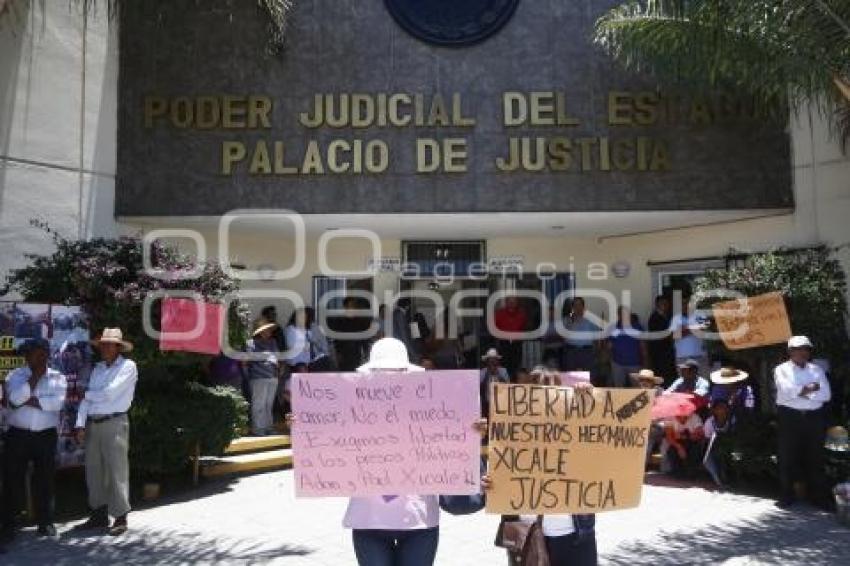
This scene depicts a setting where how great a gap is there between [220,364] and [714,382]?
623 cm

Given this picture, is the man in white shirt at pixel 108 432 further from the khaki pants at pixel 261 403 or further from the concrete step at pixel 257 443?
the khaki pants at pixel 261 403

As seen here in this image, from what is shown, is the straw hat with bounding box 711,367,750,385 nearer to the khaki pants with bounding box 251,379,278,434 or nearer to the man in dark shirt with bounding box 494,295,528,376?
the man in dark shirt with bounding box 494,295,528,376

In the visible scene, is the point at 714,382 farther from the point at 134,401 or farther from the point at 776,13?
the point at 134,401

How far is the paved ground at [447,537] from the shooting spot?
6180mm

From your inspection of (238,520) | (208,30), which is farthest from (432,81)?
(238,520)

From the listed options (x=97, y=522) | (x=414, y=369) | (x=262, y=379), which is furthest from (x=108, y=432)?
(x=414, y=369)

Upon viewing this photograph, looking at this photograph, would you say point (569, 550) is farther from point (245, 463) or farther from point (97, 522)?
point (245, 463)

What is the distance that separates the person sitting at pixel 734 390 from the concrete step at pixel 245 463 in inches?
213

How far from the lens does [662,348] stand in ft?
38.8

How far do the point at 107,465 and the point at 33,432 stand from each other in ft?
2.28

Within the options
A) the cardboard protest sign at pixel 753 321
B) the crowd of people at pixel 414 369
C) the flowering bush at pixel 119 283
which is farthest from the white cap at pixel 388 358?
the cardboard protest sign at pixel 753 321

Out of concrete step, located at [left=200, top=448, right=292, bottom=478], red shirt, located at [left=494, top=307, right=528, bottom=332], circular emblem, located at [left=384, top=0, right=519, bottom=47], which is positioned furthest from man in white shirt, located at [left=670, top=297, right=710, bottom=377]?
concrete step, located at [left=200, top=448, right=292, bottom=478]

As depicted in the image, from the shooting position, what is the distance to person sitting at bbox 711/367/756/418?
882 centimetres

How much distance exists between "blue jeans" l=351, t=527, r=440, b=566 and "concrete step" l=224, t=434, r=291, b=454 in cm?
648
